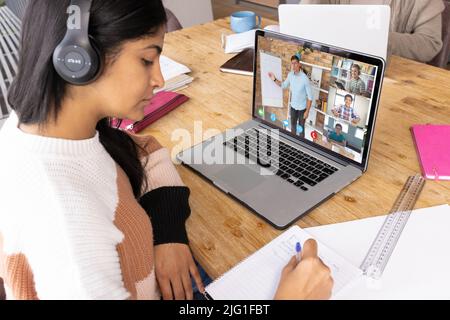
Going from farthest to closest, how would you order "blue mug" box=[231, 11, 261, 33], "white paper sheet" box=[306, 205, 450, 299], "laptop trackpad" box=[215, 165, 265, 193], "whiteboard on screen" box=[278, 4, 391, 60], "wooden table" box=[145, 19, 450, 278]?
"blue mug" box=[231, 11, 261, 33]
"whiteboard on screen" box=[278, 4, 391, 60]
"laptop trackpad" box=[215, 165, 265, 193]
"wooden table" box=[145, 19, 450, 278]
"white paper sheet" box=[306, 205, 450, 299]

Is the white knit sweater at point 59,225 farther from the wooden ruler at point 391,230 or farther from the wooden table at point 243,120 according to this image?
the wooden ruler at point 391,230

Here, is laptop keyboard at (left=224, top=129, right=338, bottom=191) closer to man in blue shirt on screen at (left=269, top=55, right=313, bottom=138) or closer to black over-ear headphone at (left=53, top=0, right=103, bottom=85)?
man in blue shirt on screen at (left=269, top=55, right=313, bottom=138)

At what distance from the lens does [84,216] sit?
552mm

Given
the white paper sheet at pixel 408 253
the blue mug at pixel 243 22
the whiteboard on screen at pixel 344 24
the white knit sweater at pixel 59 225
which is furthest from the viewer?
the blue mug at pixel 243 22

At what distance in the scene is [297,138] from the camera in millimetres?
999

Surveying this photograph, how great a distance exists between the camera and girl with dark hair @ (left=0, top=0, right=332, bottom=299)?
0.52 m

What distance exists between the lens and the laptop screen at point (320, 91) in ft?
2.67

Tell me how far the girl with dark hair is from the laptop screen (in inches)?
12.6

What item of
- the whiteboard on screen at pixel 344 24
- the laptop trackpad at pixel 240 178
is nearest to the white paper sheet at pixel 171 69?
the whiteboard on screen at pixel 344 24

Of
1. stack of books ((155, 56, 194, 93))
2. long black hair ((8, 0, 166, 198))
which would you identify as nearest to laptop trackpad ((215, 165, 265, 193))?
long black hair ((8, 0, 166, 198))

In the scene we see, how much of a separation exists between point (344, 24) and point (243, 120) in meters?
0.39

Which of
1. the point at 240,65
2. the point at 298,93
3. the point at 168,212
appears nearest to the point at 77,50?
the point at 168,212

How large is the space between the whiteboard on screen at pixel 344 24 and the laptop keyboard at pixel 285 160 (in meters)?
0.32

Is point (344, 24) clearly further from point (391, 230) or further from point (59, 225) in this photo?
point (59, 225)
